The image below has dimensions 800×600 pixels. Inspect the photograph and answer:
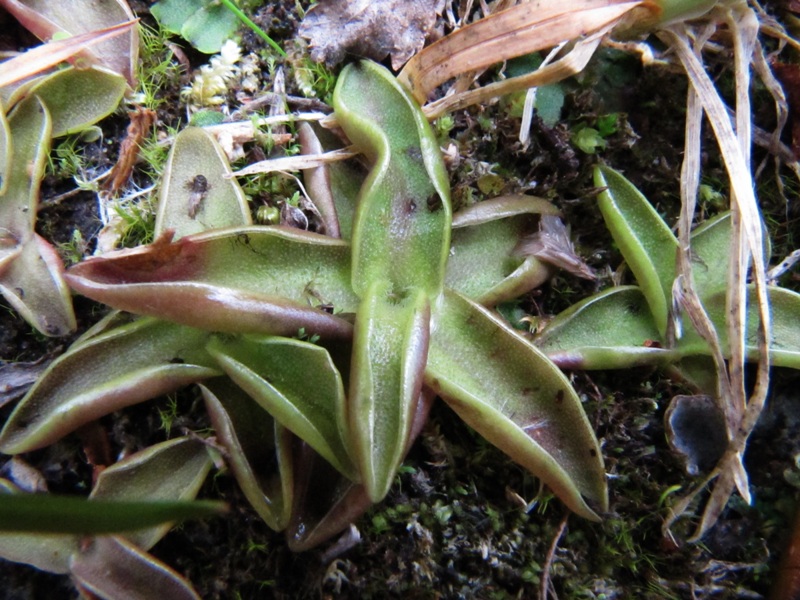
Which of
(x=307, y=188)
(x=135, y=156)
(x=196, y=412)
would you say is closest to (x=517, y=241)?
(x=307, y=188)

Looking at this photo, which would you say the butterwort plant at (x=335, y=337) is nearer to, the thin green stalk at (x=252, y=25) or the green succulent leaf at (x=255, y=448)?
the green succulent leaf at (x=255, y=448)

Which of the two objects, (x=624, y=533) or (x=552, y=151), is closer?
(x=624, y=533)

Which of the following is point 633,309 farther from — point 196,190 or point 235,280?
point 196,190

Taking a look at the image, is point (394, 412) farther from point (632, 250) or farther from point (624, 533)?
point (632, 250)

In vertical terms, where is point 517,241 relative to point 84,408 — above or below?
below

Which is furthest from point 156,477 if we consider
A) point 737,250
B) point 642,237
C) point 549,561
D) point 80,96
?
point 737,250

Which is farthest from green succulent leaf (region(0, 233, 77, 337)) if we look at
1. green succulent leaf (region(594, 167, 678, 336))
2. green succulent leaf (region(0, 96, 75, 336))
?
green succulent leaf (region(594, 167, 678, 336))
